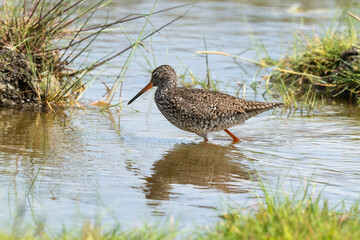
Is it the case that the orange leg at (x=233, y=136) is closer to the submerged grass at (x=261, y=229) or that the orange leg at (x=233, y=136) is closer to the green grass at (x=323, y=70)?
the green grass at (x=323, y=70)

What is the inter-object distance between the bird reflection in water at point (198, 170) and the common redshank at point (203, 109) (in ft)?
0.88

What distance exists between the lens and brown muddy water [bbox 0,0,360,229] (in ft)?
16.5

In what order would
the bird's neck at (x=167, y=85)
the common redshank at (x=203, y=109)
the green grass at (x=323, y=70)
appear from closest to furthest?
the common redshank at (x=203, y=109), the bird's neck at (x=167, y=85), the green grass at (x=323, y=70)

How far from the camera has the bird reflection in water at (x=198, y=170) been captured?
18.9ft

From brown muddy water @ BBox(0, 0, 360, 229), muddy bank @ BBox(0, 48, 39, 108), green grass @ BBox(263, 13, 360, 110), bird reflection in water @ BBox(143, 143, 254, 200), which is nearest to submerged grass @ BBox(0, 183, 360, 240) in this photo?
brown muddy water @ BBox(0, 0, 360, 229)

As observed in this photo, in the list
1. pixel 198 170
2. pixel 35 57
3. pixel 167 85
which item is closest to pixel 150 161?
pixel 198 170

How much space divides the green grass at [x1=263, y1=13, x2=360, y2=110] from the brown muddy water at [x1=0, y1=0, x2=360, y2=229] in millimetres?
439

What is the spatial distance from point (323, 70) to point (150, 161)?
4824 millimetres

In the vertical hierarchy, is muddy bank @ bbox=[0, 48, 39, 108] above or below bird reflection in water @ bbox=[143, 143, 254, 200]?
above

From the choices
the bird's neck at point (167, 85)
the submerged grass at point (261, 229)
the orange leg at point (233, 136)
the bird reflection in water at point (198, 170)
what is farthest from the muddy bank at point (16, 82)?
the submerged grass at point (261, 229)

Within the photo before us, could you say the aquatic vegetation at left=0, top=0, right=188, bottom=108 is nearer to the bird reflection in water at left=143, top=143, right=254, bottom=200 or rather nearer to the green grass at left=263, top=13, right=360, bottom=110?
the bird reflection in water at left=143, top=143, right=254, bottom=200

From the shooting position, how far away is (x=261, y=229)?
4.16 metres

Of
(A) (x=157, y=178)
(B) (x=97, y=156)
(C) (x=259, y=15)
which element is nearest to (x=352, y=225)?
(A) (x=157, y=178)

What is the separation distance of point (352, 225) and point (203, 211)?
1252 mm
